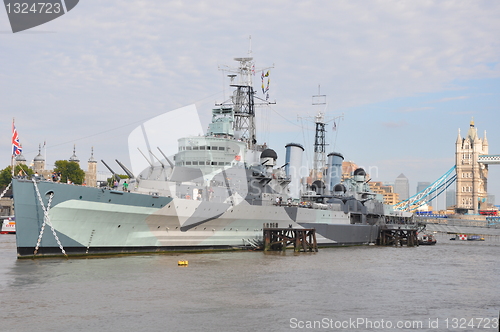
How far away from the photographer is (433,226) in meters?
109

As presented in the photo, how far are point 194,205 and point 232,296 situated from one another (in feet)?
37.0

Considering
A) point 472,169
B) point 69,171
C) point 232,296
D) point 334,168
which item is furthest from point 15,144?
point 472,169

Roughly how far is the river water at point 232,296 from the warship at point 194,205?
1316 mm

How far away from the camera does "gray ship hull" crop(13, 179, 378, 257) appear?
21.9 m

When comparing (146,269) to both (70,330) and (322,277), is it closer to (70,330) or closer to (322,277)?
(322,277)

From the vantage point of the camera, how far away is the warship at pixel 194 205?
22.2m

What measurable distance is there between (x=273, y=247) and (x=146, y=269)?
14284 mm

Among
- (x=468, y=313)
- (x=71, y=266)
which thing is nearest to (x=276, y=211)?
(x=71, y=266)

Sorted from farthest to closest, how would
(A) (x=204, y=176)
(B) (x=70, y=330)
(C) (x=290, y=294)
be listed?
(A) (x=204, y=176) < (C) (x=290, y=294) < (B) (x=70, y=330)

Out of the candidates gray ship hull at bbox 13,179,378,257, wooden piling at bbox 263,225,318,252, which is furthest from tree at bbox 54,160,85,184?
gray ship hull at bbox 13,179,378,257

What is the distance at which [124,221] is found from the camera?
80.4 feet

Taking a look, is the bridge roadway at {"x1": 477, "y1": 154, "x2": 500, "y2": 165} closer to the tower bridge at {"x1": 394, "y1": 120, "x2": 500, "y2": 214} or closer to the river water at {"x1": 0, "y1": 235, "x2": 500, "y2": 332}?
the tower bridge at {"x1": 394, "y1": 120, "x2": 500, "y2": 214}

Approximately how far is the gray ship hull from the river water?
1007mm

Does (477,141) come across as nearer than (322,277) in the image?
No
